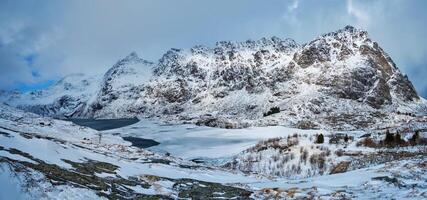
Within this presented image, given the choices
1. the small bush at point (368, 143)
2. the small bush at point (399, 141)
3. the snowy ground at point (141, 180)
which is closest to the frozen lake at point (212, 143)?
the small bush at point (368, 143)

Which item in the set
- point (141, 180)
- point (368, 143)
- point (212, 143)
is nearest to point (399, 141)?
point (368, 143)

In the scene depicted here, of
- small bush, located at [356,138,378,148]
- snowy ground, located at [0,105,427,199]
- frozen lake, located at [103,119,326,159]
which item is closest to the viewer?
snowy ground, located at [0,105,427,199]

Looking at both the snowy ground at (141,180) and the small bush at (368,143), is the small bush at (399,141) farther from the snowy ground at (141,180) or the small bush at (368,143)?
the snowy ground at (141,180)

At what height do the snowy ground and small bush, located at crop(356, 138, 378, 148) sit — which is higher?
small bush, located at crop(356, 138, 378, 148)

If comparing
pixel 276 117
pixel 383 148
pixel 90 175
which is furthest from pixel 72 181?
pixel 276 117

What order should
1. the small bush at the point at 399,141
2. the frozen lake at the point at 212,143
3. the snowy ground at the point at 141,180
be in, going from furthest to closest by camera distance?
1. the frozen lake at the point at 212,143
2. the small bush at the point at 399,141
3. the snowy ground at the point at 141,180

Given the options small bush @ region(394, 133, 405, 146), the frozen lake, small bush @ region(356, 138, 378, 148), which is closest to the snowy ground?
small bush @ region(356, 138, 378, 148)

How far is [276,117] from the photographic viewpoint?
15288cm

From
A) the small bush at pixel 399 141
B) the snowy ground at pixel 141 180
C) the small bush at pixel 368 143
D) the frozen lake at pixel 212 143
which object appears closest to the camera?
the snowy ground at pixel 141 180

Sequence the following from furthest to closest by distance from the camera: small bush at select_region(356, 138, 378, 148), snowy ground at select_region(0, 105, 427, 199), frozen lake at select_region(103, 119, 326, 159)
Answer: frozen lake at select_region(103, 119, 326, 159), small bush at select_region(356, 138, 378, 148), snowy ground at select_region(0, 105, 427, 199)

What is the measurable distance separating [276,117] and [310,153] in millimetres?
109593

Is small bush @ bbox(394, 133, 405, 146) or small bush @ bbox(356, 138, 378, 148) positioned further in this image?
small bush @ bbox(356, 138, 378, 148)

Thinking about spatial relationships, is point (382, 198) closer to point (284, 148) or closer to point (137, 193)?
point (137, 193)

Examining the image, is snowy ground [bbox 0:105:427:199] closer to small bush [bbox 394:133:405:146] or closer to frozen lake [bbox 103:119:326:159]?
small bush [bbox 394:133:405:146]
